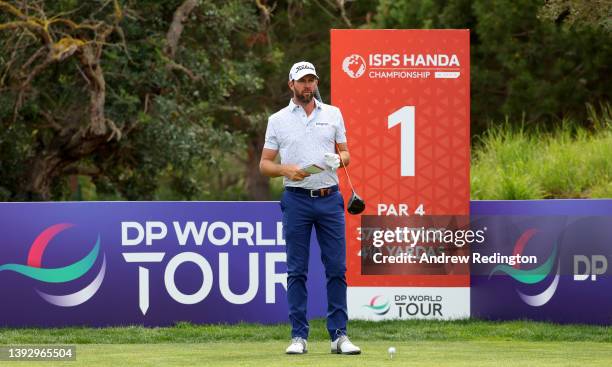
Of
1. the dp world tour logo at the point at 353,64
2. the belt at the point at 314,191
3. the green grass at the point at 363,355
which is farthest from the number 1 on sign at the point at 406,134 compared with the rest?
the belt at the point at 314,191

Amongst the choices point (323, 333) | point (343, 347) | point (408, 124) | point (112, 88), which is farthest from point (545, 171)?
point (112, 88)

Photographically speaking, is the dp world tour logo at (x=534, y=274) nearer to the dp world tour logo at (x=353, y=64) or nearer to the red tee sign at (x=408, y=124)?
the red tee sign at (x=408, y=124)

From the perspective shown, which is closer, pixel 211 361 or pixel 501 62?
pixel 211 361

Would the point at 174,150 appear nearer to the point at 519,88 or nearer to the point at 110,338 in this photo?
the point at 519,88

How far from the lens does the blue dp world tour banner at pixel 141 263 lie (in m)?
10.4

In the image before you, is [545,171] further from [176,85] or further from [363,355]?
[176,85]

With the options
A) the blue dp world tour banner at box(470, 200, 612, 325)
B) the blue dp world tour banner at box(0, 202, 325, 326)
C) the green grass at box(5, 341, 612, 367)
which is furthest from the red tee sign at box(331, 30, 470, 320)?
the green grass at box(5, 341, 612, 367)

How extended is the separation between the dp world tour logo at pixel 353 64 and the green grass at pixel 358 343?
7.10ft

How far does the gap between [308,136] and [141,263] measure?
3059 millimetres

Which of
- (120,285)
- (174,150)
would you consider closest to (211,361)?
(120,285)

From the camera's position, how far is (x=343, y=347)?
795 centimetres

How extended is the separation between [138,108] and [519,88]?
7150 millimetres

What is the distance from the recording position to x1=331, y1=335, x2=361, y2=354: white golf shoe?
7920mm

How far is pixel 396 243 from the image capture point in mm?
10688
